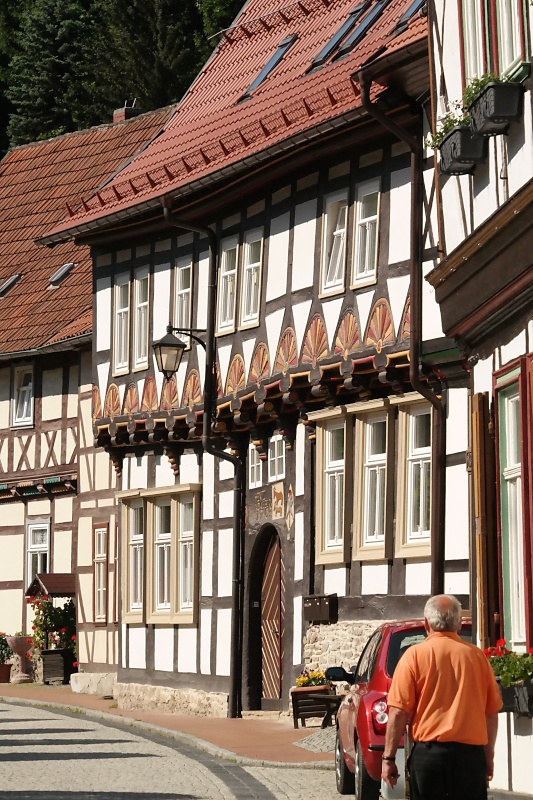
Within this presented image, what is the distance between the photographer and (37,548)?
36469 mm

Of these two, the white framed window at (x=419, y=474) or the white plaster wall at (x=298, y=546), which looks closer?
the white framed window at (x=419, y=474)

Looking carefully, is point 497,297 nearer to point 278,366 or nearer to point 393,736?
point 393,736

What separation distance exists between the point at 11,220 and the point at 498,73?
30.2 m

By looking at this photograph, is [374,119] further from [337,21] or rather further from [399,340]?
[337,21]

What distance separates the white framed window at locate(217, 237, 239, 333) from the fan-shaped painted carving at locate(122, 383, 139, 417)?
9.47ft

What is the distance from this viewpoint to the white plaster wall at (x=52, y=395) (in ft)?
118

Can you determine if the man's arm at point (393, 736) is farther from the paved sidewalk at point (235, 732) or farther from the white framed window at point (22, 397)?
the white framed window at point (22, 397)

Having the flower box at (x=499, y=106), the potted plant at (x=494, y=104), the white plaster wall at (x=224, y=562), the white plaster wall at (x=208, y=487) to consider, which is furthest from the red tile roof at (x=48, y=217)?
the flower box at (x=499, y=106)

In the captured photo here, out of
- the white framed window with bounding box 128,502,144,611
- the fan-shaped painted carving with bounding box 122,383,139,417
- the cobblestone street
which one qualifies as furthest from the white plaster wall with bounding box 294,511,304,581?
the white framed window with bounding box 128,502,144,611

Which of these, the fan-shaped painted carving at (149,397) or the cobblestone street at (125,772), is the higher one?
the fan-shaped painted carving at (149,397)

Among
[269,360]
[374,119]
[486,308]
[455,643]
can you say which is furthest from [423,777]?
[269,360]

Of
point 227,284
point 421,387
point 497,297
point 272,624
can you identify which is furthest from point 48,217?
point 497,297

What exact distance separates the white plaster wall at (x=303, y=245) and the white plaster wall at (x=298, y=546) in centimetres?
297


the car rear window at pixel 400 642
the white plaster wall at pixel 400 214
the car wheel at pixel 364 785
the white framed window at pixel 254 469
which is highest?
the white plaster wall at pixel 400 214
